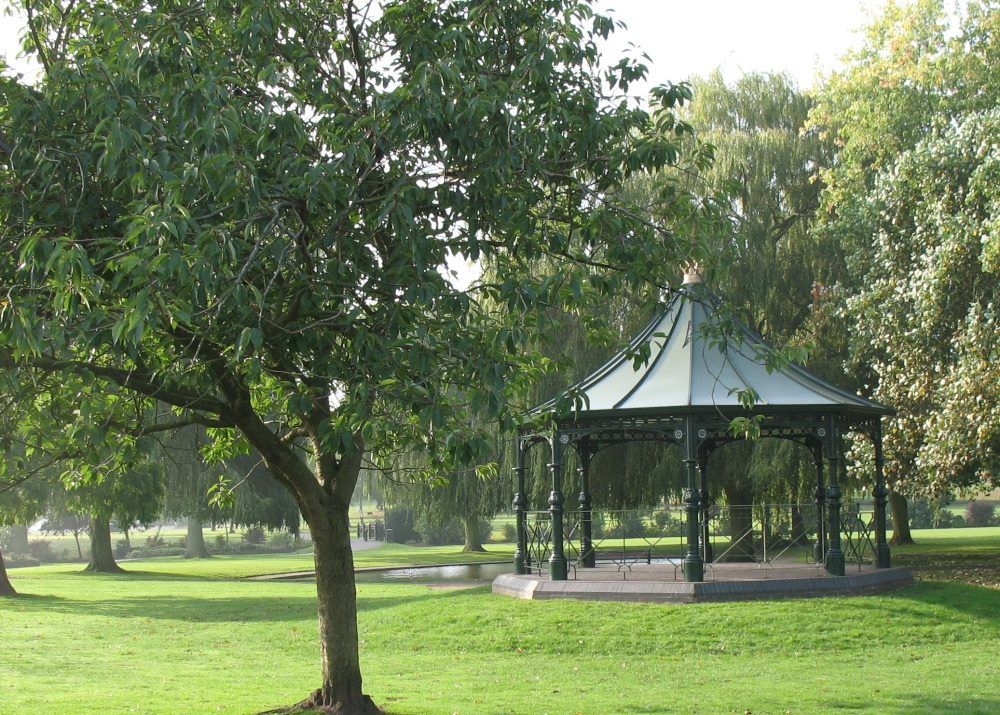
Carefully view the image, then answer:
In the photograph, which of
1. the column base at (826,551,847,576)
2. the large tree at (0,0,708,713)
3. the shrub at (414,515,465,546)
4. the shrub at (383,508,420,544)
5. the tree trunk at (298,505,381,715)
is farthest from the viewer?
the shrub at (383,508,420,544)

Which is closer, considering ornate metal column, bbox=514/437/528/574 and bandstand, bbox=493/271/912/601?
bandstand, bbox=493/271/912/601

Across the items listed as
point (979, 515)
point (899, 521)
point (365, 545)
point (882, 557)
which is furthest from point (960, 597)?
point (365, 545)

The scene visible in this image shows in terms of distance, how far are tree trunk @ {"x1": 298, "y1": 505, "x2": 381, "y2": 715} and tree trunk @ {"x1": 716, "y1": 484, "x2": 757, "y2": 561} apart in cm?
1287

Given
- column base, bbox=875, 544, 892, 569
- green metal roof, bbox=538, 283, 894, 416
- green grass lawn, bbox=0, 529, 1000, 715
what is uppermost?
green metal roof, bbox=538, 283, 894, 416

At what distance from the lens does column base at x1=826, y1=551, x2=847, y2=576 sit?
60.3 feet

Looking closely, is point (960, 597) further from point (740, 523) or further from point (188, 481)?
point (188, 481)

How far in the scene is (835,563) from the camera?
1841 centimetres

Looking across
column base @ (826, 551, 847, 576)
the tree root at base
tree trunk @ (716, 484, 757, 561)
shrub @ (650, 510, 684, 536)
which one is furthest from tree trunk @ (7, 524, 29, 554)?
the tree root at base

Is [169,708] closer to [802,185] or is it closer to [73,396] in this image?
[73,396]

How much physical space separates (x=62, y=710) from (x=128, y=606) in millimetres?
15163

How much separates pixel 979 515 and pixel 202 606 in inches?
2084

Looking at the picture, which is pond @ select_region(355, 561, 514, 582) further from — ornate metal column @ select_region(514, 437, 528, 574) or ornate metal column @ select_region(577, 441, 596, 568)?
ornate metal column @ select_region(514, 437, 528, 574)

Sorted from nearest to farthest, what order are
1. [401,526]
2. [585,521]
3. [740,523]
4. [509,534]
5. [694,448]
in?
[694,448] → [585,521] → [740,523] → [509,534] → [401,526]

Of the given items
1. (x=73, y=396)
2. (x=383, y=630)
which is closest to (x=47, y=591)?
(x=383, y=630)
